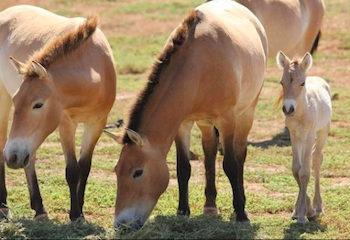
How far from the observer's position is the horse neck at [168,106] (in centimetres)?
628

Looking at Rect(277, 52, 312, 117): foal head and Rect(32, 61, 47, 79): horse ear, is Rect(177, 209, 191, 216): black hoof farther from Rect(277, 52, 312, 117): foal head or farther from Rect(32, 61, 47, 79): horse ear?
Rect(32, 61, 47, 79): horse ear

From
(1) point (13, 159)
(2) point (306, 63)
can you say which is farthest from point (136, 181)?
(2) point (306, 63)

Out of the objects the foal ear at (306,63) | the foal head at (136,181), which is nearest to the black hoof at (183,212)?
the foal head at (136,181)

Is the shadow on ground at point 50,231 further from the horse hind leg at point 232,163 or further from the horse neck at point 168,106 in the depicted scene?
the horse hind leg at point 232,163

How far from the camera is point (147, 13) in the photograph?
20.6 meters

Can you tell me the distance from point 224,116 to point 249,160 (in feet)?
9.97

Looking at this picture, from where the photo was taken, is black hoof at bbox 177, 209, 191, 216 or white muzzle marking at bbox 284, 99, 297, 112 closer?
white muzzle marking at bbox 284, 99, 297, 112

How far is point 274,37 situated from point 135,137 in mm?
5298

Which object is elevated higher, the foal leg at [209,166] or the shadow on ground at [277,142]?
the foal leg at [209,166]

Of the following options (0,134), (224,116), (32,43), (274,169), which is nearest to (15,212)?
(0,134)

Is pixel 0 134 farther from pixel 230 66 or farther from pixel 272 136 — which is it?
pixel 272 136

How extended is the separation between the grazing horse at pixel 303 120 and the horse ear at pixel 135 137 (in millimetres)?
1551

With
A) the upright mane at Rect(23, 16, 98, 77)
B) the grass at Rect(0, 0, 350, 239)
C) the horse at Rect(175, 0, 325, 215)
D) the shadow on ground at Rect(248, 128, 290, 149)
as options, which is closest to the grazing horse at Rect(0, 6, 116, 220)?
the upright mane at Rect(23, 16, 98, 77)

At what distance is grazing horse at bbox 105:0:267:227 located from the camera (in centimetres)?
614
